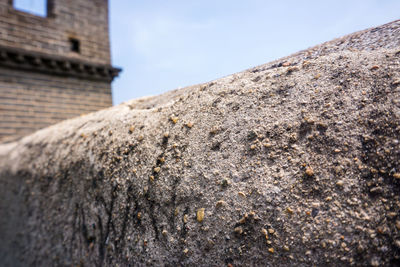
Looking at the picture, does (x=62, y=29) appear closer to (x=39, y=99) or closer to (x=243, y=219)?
(x=39, y=99)

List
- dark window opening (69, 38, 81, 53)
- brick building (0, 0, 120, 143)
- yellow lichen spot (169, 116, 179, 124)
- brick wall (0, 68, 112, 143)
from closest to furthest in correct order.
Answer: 1. yellow lichen spot (169, 116, 179, 124)
2. brick wall (0, 68, 112, 143)
3. brick building (0, 0, 120, 143)
4. dark window opening (69, 38, 81, 53)

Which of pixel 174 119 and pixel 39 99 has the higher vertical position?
pixel 39 99

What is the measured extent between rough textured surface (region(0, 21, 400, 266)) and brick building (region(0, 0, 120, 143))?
21.0 ft

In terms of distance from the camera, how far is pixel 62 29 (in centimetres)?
797

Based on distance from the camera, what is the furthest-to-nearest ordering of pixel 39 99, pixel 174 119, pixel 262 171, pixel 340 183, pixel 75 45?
1. pixel 75 45
2. pixel 39 99
3. pixel 174 119
4. pixel 262 171
5. pixel 340 183

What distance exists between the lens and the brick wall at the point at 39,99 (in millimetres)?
6633

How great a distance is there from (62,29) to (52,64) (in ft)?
4.38

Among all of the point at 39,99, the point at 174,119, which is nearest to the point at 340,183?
the point at 174,119

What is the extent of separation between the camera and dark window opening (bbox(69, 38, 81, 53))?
26.7 ft

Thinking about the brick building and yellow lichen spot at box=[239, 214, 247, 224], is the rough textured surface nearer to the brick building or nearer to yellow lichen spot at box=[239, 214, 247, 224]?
yellow lichen spot at box=[239, 214, 247, 224]

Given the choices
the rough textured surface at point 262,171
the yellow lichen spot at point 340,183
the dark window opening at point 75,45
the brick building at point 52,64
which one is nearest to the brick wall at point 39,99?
the brick building at point 52,64

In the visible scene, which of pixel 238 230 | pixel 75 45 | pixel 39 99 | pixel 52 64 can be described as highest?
pixel 75 45

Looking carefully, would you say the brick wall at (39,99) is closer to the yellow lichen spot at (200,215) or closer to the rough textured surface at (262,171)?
the rough textured surface at (262,171)

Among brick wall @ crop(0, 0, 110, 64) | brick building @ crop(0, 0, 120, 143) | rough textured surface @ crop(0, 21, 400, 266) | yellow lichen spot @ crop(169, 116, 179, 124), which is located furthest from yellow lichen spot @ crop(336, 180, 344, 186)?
brick wall @ crop(0, 0, 110, 64)
